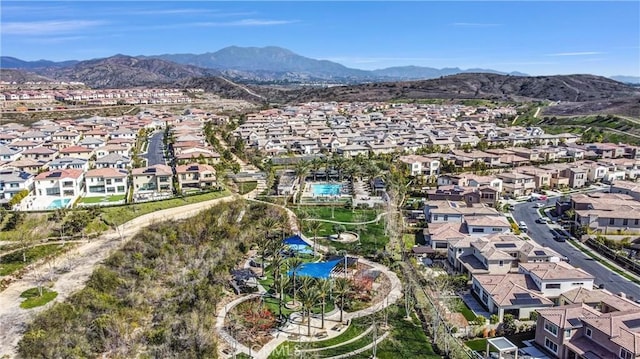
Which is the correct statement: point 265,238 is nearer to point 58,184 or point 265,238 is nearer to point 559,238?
point 58,184

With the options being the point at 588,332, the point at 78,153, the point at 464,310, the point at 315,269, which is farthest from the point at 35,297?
the point at 78,153

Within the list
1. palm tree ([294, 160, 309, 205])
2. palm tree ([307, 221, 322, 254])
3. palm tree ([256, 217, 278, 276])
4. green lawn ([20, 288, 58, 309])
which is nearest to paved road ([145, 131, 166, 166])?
palm tree ([294, 160, 309, 205])

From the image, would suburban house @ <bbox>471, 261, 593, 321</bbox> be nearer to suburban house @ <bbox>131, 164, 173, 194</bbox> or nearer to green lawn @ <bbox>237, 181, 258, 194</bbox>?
green lawn @ <bbox>237, 181, 258, 194</bbox>

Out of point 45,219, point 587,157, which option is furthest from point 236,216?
point 587,157

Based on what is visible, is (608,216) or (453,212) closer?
(608,216)

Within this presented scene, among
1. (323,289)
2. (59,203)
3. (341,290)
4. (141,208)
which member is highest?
(141,208)

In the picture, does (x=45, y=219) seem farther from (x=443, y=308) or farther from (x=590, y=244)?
(x=590, y=244)

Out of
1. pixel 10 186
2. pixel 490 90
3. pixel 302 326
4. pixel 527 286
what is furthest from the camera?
pixel 490 90
